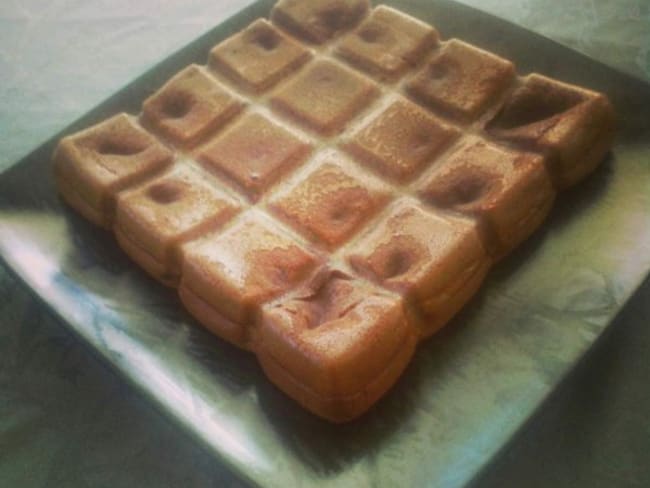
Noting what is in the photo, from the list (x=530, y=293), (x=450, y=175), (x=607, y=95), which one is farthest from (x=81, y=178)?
(x=607, y=95)

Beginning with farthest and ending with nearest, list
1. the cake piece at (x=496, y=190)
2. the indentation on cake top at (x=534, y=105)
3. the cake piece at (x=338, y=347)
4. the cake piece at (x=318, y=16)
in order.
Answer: the cake piece at (x=318, y=16) → the indentation on cake top at (x=534, y=105) → the cake piece at (x=496, y=190) → the cake piece at (x=338, y=347)

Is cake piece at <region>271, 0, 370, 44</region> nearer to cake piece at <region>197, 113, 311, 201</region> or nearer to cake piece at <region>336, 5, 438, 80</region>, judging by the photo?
cake piece at <region>336, 5, 438, 80</region>

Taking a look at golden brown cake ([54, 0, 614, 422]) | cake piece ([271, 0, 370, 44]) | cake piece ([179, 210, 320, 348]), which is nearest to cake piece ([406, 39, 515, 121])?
golden brown cake ([54, 0, 614, 422])

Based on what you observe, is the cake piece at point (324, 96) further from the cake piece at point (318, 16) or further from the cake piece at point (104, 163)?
the cake piece at point (104, 163)

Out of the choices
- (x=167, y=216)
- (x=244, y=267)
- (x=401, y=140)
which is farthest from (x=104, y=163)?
(x=401, y=140)

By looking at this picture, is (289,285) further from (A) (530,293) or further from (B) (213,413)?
(A) (530,293)

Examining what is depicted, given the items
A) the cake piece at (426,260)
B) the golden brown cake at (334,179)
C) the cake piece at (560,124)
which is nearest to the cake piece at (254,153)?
the golden brown cake at (334,179)
